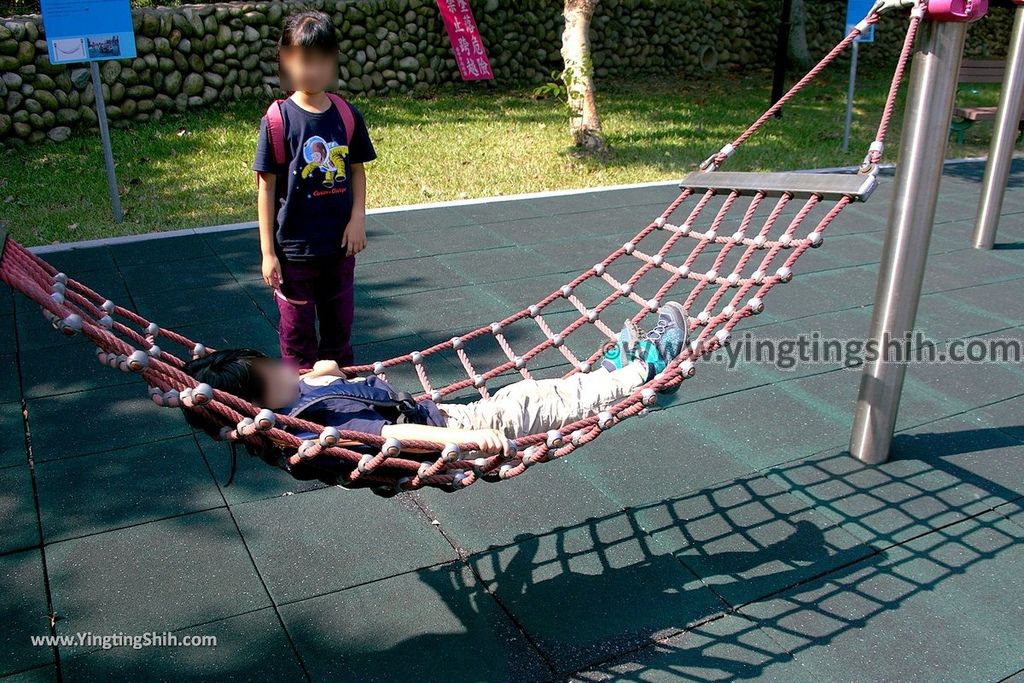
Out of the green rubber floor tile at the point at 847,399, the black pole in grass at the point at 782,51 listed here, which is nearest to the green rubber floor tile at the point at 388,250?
the green rubber floor tile at the point at 847,399

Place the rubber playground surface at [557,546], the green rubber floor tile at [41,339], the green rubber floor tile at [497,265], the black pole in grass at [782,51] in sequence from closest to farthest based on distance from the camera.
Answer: the rubber playground surface at [557,546]
the green rubber floor tile at [41,339]
the green rubber floor tile at [497,265]
the black pole in grass at [782,51]

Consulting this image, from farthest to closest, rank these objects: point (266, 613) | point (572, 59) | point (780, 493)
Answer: point (572, 59)
point (780, 493)
point (266, 613)

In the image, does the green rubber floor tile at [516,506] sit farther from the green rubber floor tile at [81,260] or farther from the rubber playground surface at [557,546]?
the green rubber floor tile at [81,260]

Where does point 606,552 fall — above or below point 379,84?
below

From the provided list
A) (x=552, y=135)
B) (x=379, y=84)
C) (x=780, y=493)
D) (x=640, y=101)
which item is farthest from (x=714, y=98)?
(x=780, y=493)

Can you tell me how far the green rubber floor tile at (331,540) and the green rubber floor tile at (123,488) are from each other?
215 millimetres

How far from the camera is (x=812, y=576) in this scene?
251 cm

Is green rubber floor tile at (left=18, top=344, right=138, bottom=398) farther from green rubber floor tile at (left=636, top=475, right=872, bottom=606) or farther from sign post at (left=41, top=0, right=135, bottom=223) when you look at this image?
sign post at (left=41, top=0, right=135, bottom=223)

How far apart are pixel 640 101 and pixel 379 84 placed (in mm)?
3121

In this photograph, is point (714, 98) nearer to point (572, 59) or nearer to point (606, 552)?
point (572, 59)

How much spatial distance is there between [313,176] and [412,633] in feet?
4.92

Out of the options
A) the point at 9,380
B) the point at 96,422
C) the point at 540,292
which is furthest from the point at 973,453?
the point at 9,380

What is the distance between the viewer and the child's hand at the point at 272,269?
2.99m

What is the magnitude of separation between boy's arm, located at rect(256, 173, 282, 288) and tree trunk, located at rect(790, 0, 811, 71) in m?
11.7
